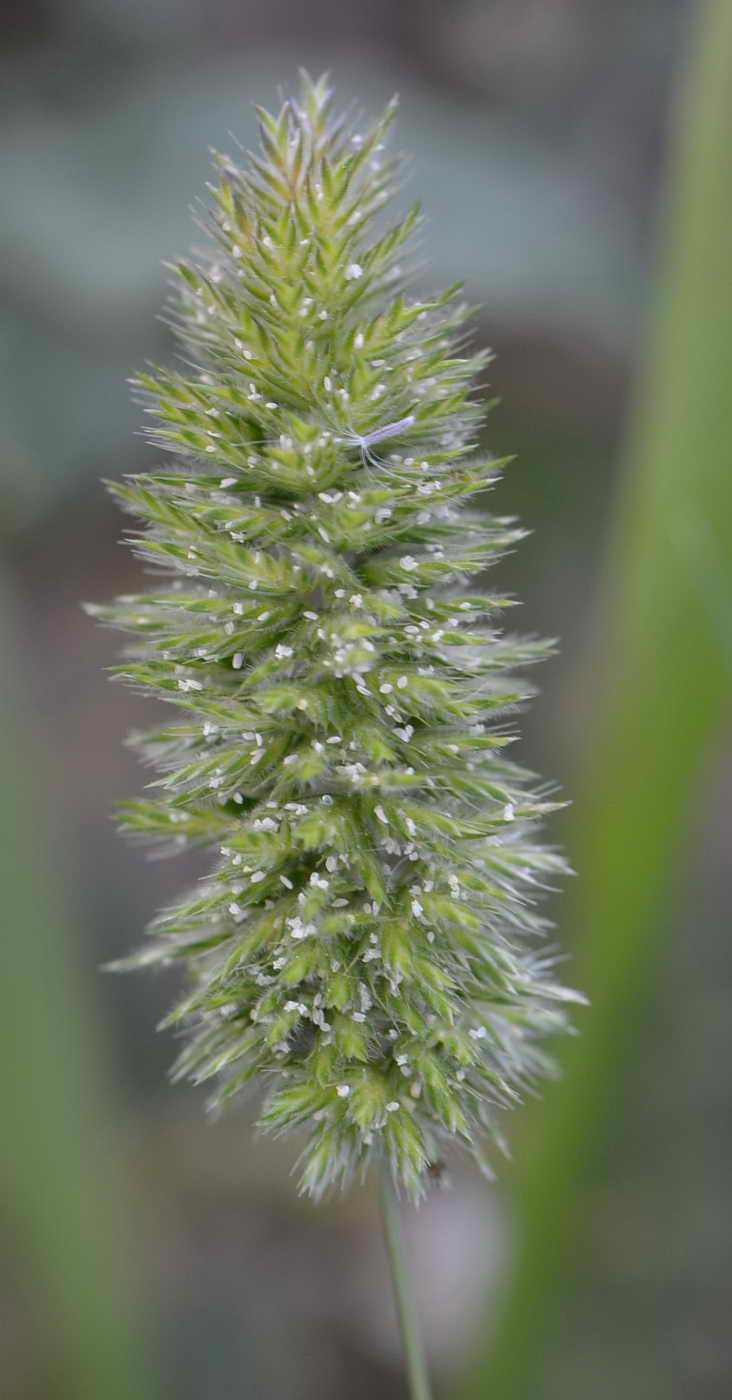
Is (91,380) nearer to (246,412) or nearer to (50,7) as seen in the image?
(50,7)

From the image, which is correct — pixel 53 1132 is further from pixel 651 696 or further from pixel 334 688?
pixel 334 688

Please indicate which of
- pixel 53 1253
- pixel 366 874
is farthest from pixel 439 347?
pixel 53 1253

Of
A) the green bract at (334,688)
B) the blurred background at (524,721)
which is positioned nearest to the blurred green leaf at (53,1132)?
the blurred background at (524,721)

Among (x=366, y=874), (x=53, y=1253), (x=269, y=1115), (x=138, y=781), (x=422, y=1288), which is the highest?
(x=138, y=781)

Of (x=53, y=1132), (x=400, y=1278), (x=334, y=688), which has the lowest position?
(x=400, y=1278)

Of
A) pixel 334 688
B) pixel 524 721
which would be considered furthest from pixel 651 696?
pixel 524 721

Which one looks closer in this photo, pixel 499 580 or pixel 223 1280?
pixel 223 1280

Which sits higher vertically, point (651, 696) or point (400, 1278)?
point (651, 696)

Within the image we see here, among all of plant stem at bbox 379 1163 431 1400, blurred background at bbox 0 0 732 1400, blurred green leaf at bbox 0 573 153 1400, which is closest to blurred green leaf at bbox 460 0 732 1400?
blurred background at bbox 0 0 732 1400
